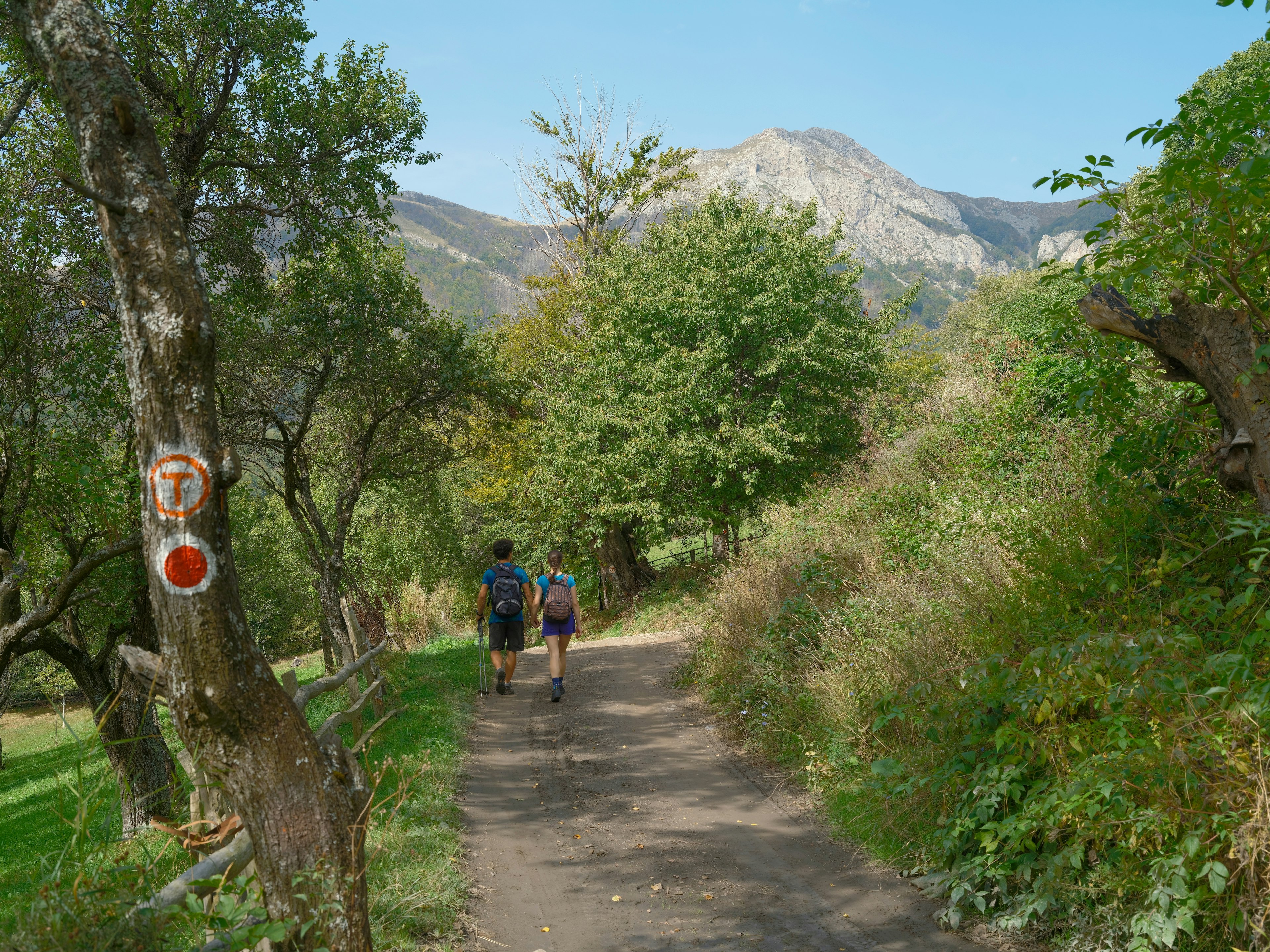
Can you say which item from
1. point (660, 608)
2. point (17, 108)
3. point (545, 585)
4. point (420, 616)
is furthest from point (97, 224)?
point (660, 608)

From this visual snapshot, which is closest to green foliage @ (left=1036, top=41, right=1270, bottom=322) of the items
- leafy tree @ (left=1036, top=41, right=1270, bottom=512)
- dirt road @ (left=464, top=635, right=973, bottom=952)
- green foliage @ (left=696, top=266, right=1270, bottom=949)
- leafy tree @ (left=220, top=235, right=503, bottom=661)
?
leafy tree @ (left=1036, top=41, right=1270, bottom=512)

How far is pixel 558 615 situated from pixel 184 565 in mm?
7299

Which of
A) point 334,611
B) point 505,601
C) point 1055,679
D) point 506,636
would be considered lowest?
point 506,636

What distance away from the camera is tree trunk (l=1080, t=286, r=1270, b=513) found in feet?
15.5

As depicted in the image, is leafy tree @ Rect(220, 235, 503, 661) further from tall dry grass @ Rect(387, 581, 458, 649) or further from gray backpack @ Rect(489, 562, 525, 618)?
tall dry grass @ Rect(387, 581, 458, 649)

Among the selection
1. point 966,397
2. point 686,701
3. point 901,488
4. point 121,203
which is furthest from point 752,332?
point 121,203

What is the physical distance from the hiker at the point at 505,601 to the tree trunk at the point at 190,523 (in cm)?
673

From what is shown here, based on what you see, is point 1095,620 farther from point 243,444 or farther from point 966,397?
point 243,444

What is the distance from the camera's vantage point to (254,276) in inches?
412

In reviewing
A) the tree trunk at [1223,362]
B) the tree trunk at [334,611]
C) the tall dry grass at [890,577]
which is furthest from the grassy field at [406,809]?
the tree trunk at [1223,362]

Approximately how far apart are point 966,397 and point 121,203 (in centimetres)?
1078

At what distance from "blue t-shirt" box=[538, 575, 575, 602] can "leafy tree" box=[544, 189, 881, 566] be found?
8911 mm

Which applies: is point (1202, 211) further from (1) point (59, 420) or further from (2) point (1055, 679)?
(1) point (59, 420)

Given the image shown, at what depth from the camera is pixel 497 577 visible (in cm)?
1062
